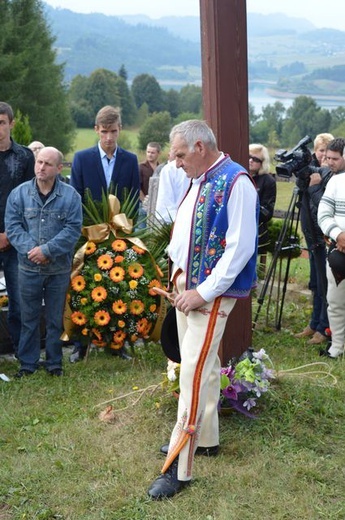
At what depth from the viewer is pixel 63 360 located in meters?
6.90

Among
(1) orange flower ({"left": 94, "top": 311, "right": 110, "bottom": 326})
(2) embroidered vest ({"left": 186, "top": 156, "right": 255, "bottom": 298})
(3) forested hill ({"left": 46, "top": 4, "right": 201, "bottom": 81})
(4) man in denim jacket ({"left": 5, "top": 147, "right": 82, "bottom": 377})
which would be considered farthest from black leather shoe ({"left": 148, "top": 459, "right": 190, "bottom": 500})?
(3) forested hill ({"left": 46, "top": 4, "right": 201, "bottom": 81})

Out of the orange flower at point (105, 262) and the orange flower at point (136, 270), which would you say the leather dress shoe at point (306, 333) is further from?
the orange flower at point (105, 262)

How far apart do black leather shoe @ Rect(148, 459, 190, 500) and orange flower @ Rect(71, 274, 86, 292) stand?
2.63 m

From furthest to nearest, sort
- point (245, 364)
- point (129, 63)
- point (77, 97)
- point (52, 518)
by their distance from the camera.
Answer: point (129, 63)
point (77, 97)
point (245, 364)
point (52, 518)

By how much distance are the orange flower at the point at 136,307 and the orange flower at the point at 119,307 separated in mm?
57

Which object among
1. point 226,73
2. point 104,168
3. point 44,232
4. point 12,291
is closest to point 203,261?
point 226,73

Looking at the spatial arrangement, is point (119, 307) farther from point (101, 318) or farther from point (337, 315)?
point (337, 315)

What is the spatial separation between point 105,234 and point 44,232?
2.39ft

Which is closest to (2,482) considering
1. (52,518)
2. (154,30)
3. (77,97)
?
(52,518)

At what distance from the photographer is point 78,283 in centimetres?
657

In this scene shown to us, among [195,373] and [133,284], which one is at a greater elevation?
[195,373]

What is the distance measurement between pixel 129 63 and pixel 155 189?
121201mm

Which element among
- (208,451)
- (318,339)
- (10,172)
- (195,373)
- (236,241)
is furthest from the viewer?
(318,339)

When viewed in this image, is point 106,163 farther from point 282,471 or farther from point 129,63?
point 129,63
